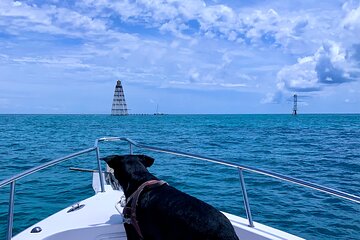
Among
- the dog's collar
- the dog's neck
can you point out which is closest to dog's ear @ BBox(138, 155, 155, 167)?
Result: the dog's neck

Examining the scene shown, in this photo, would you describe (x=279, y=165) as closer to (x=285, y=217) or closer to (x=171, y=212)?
(x=285, y=217)

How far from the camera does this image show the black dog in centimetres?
260

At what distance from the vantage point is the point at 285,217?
28.3 feet

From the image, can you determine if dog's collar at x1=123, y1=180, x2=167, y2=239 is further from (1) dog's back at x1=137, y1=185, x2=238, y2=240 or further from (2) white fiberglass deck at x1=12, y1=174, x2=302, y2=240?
(2) white fiberglass deck at x1=12, y1=174, x2=302, y2=240

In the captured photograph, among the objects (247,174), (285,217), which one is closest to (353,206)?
(285,217)

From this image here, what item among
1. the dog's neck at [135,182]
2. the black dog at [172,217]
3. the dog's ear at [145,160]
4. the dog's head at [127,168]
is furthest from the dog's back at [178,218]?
the dog's ear at [145,160]

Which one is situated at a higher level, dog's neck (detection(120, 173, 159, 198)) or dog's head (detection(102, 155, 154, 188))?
dog's head (detection(102, 155, 154, 188))

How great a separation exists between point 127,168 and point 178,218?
3.08 ft

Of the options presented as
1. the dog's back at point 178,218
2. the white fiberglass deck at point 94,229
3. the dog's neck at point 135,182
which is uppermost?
the dog's neck at point 135,182

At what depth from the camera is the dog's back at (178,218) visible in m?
2.59

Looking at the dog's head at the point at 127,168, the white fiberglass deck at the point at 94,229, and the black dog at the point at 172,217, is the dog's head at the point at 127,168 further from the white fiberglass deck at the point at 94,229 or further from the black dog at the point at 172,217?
the white fiberglass deck at the point at 94,229

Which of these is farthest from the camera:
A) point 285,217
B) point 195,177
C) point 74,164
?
point 74,164

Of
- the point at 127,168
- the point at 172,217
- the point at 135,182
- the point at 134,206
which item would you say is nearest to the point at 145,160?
the point at 127,168

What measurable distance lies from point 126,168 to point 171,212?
87 cm
